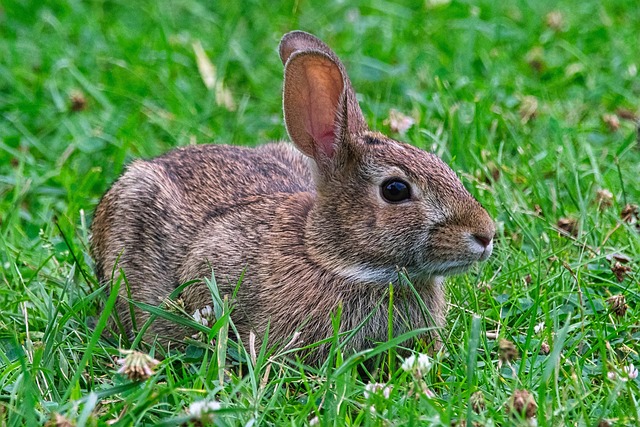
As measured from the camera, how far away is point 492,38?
802 centimetres

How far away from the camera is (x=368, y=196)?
460cm

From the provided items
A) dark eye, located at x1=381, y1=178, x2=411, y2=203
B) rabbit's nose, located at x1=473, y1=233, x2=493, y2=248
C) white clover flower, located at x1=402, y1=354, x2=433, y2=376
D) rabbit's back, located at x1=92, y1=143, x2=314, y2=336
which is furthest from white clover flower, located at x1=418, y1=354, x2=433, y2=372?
rabbit's back, located at x1=92, y1=143, x2=314, y2=336

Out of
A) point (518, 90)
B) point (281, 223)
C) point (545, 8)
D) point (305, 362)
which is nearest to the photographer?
point (305, 362)

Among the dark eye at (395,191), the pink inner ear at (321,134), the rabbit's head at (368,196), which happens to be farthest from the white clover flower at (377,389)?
the pink inner ear at (321,134)

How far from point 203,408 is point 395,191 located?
131cm

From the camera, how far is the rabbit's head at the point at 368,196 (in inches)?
173

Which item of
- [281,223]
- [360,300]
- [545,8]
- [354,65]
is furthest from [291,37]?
[545,8]

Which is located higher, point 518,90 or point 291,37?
point 291,37

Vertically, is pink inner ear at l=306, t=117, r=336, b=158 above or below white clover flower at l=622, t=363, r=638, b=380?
above

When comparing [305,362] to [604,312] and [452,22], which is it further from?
[452,22]

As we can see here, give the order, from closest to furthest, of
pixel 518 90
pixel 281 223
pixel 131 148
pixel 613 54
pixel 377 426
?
pixel 377 426
pixel 281 223
pixel 131 148
pixel 518 90
pixel 613 54

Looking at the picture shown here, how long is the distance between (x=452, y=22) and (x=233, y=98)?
186 centimetres

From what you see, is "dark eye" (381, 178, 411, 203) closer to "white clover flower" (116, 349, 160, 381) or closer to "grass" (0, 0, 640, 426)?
"grass" (0, 0, 640, 426)

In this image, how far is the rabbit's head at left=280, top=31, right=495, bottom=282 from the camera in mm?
4383
